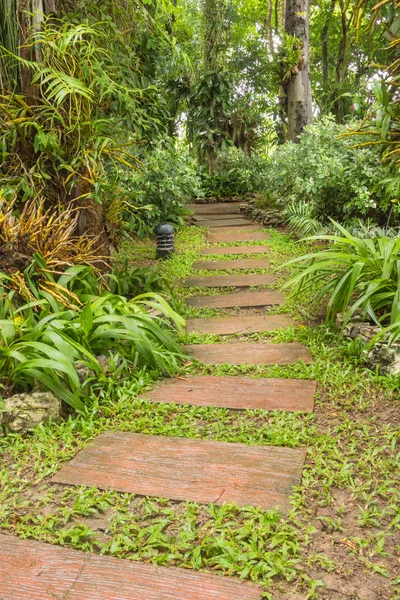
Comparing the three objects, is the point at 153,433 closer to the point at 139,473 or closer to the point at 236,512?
the point at 139,473

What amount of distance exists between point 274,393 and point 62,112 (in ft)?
7.30

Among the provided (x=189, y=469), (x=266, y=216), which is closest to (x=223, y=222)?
(x=266, y=216)

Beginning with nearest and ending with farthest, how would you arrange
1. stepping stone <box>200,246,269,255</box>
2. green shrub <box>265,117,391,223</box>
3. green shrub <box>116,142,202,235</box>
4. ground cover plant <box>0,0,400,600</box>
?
1. ground cover plant <box>0,0,400,600</box>
2. green shrub <box>265,117,391,223</box>
3. stepping stone <box>200,246,269,255</box>
4. green shrub <box>116,142,202,235</box>

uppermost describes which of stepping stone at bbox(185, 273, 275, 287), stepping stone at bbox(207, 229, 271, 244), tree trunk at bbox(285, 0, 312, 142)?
tree trunk at bbox(285, 0, 312, 142)

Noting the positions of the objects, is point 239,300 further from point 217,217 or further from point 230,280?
point 217,217

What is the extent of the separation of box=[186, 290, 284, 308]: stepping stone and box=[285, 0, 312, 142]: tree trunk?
13.6ft

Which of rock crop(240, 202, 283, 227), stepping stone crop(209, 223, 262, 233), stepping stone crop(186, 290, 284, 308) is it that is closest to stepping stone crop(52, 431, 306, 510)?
stepping stone crop(186, 290, 284, 308)

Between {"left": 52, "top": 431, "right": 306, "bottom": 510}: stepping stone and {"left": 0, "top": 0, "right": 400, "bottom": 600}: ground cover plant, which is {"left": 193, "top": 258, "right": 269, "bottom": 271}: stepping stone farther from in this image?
{"left": 52, "top": 431, "right": 306, "bottom": 510}: stepping stone

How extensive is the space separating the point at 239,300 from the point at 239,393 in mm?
1668

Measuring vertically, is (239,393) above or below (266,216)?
below

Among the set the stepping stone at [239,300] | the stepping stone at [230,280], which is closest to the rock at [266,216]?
the stepping stone at [230,280]

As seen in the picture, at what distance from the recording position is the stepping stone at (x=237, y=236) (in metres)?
6.28

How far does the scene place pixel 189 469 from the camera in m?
1.86

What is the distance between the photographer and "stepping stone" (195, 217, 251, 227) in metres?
7.32
